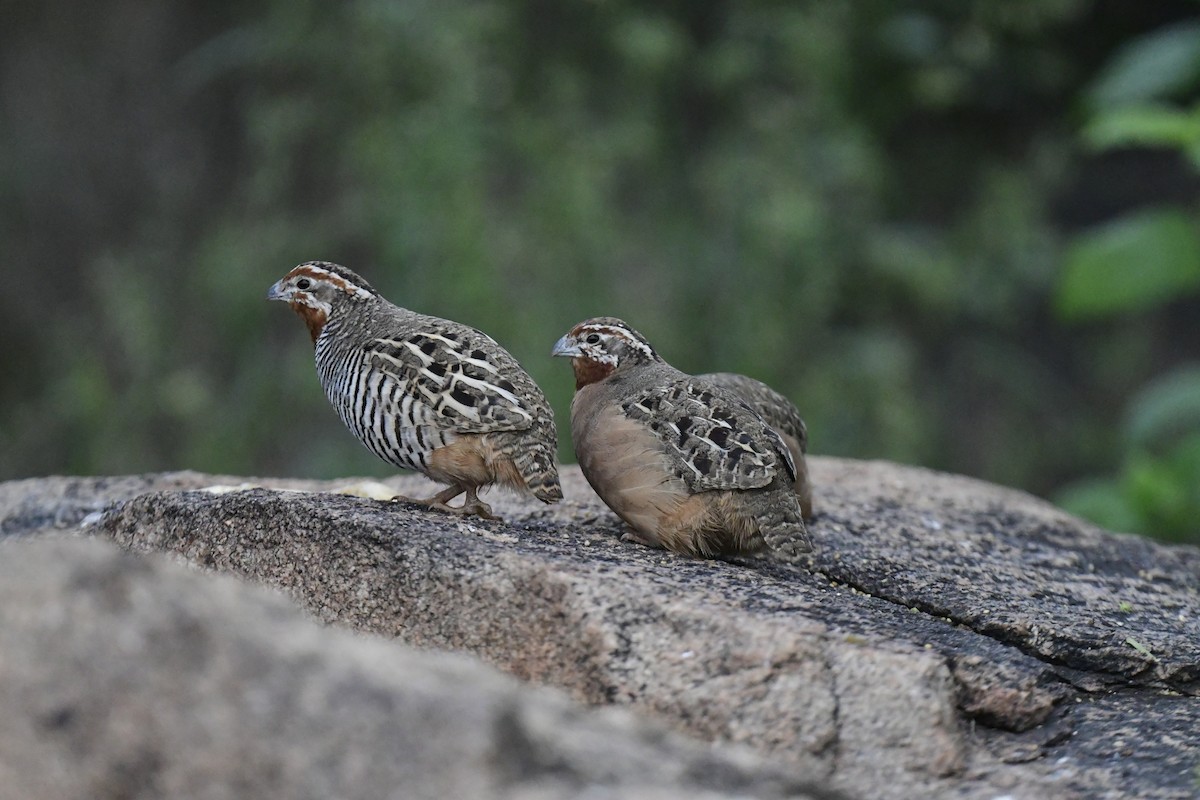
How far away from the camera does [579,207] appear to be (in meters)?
9.73

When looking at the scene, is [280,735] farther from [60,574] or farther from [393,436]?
[393,436]

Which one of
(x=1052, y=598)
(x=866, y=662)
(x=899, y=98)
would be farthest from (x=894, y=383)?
(x=866, y=662)

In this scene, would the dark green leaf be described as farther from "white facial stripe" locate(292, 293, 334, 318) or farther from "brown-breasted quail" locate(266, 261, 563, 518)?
"white facial stripe" locate(292, 293, 334, 318)

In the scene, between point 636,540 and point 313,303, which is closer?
point 636,540

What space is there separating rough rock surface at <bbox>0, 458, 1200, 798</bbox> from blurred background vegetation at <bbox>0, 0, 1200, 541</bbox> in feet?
13.3

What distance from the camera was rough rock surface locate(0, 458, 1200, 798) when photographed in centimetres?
371

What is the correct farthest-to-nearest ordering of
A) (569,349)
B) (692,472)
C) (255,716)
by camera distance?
(569,349), (692,472), (255,716)

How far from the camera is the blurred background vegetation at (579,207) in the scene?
9.42 metres

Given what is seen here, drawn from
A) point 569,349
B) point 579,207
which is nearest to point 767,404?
point 569,349

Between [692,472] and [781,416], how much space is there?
45.9 inches

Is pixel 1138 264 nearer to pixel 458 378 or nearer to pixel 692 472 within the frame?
pixel 692 472

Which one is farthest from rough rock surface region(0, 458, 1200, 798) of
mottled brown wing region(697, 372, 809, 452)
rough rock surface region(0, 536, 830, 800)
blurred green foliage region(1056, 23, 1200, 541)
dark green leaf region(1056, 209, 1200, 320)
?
dark green leaf region(1056, 209, 1200, 320)

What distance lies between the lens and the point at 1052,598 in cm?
510

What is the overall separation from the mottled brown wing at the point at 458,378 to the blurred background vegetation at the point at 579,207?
151 inches
